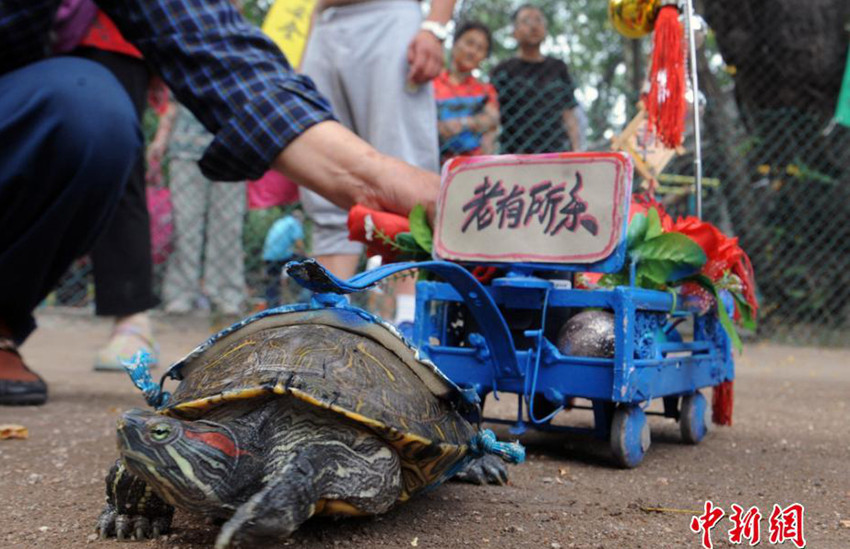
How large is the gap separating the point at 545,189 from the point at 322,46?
5.57 ft

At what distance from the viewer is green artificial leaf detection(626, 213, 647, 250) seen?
1744 millimetres

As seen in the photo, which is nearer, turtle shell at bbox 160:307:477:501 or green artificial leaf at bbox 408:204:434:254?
turtle shell at bbox 160:307:477:501

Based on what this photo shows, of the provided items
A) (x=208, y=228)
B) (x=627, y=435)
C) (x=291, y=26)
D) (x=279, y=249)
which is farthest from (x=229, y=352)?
(x=279, y=249)

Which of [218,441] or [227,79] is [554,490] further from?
[227,79]

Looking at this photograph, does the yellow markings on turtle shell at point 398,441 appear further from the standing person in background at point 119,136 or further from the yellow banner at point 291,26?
the yellow banner at point 291,26

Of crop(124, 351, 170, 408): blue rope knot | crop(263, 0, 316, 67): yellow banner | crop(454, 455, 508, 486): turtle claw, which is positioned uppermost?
crop(263, 0, 316, 67): yellow banner

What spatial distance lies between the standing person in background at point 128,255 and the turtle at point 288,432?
1.72m

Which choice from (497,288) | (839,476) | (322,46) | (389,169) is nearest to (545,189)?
(497,288)

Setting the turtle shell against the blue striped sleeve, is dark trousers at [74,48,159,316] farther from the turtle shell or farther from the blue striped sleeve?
the turtle shell

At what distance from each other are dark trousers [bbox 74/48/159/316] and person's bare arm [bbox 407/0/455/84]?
99 cm

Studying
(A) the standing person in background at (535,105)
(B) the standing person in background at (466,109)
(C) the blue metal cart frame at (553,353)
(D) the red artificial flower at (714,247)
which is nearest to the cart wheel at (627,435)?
(C) the blue metal cart frame at (553,353)

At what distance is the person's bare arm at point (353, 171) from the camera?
72.2 inches

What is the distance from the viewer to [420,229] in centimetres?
183

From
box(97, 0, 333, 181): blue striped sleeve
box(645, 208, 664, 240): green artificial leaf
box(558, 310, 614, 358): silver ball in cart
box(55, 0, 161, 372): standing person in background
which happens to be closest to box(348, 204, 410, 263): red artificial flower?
box(97, 0, 333, 181): blue striped sleeve
